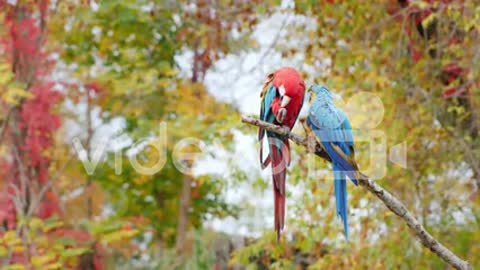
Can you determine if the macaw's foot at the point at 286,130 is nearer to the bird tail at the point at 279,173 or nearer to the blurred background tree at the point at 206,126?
the bird tail at the point at 279,173

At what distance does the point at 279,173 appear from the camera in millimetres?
1890

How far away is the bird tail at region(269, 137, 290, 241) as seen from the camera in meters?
1.79

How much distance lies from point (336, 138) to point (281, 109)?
17 cm

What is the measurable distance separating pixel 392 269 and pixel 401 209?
6.23 ft

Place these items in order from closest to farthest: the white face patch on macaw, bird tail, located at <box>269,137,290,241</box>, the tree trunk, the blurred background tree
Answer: bird tail, located at <box>269,137,290,241</box>, the white face patch on macaw, the blurred background tree, the tree trunk

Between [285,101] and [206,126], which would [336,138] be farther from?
[206,126]

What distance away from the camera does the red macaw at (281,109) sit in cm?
189

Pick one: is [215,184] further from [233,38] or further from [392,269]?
[392,269]

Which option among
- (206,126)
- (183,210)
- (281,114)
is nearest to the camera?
(281,114)

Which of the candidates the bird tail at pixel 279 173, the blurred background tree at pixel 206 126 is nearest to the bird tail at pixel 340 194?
the bird tail at pixel 279 173

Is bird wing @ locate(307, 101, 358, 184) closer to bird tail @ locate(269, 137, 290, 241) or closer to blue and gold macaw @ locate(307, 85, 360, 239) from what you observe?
blue and gold macaw @ locate(307, 85, 360, 239)

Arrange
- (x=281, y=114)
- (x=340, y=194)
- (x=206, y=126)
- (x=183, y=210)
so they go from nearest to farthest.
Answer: (x=340, y=194) < (x=281, y=114) < (x=206, y=126) < (x=183, y=210)

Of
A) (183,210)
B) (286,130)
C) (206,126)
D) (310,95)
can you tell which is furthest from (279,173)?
(183,210)

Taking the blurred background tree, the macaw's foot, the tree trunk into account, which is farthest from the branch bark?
the tree trunk
